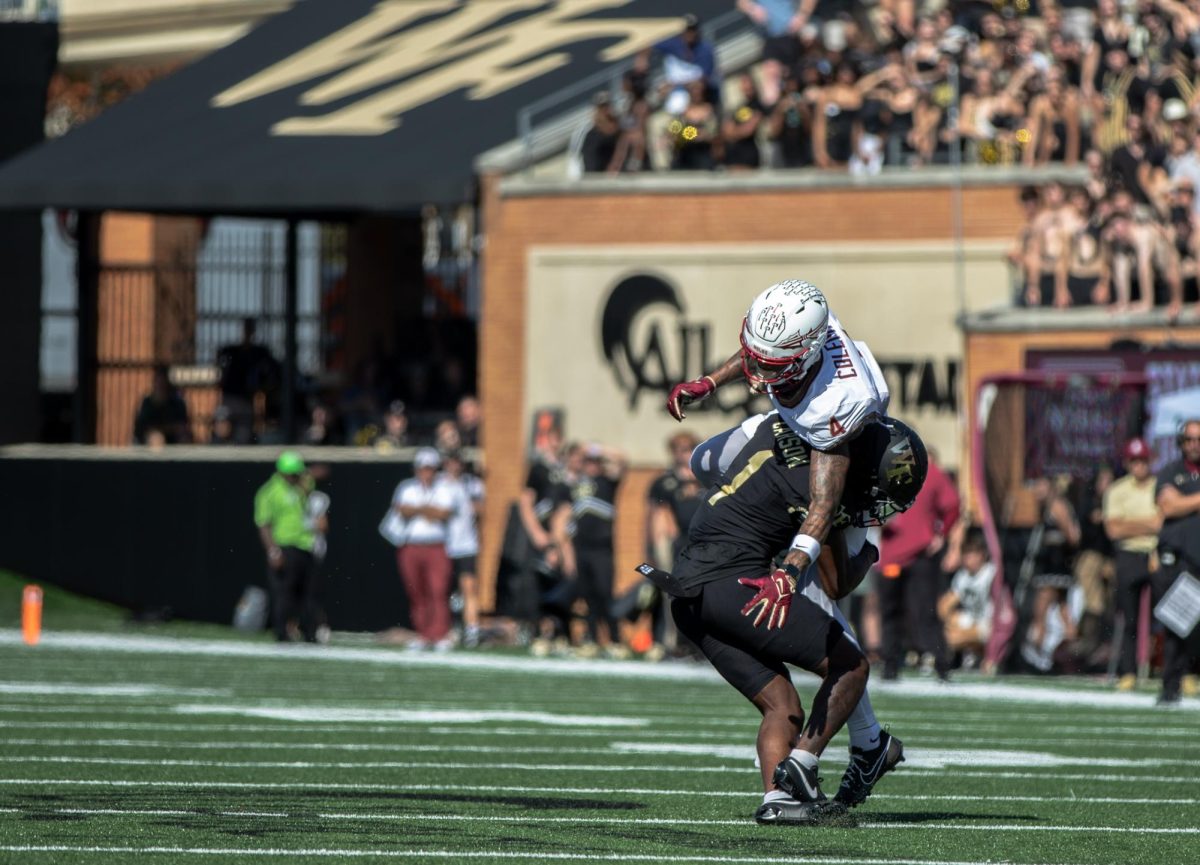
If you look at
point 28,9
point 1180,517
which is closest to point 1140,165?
point 1180,517

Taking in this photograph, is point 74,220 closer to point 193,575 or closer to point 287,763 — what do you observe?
point 193,575

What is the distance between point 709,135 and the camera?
25.0 meters

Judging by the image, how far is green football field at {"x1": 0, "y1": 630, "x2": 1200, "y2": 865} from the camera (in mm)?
7664

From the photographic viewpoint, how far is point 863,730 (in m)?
8.55

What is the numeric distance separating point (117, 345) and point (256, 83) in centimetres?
362

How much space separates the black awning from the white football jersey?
17798 mm

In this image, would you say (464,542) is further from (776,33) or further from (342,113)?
(342,113)

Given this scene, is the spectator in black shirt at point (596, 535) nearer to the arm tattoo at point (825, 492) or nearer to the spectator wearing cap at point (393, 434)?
the spectator wearing cap at point (393, 434)

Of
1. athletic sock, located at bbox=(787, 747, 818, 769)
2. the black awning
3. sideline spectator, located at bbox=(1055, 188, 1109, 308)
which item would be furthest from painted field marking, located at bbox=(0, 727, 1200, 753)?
the black awning

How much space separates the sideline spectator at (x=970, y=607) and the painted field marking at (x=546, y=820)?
11.3 metres

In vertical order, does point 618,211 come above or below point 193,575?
above

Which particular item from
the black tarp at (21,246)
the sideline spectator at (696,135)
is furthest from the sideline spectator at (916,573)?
the black tarp at (21,246)

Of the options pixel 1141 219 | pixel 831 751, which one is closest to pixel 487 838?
pixel 831 751

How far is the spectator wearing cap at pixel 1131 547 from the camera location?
17.6 metres
